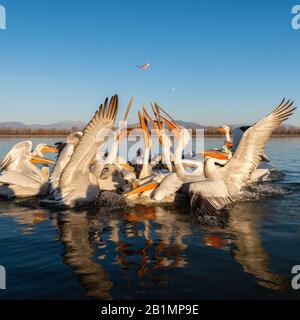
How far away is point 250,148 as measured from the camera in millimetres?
6375

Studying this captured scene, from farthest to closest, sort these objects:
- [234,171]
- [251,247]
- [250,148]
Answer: [234,171] → [250,148] → [251,247]

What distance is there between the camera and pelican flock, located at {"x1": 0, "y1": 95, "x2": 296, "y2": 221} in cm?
615

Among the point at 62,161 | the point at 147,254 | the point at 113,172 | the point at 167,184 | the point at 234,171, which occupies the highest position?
the point at 62,161

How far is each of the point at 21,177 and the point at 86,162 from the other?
2.19 m

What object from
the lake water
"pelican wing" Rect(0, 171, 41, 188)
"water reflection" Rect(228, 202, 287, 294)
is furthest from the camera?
"pelican wing" Rect(0, 171, 41, 188)

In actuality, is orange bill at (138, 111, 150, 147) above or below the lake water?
above

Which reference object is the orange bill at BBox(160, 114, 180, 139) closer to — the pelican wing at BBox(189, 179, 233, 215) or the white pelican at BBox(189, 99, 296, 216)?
the white pelican at BBox(189, 99, 296, 216)

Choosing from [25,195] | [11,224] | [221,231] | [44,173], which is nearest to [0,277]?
[11,224]

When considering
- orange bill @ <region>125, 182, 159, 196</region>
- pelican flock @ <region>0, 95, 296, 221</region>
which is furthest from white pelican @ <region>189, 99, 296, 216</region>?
orange bill @ <region>125, 182, 159, 196</region>

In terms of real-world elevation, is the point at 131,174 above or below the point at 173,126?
below

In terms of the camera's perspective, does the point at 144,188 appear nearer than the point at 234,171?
No

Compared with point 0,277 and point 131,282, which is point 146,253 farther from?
point 0,277

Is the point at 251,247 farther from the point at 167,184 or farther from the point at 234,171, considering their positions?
the point at 167,184

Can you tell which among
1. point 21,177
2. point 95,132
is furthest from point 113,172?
point 95,132
